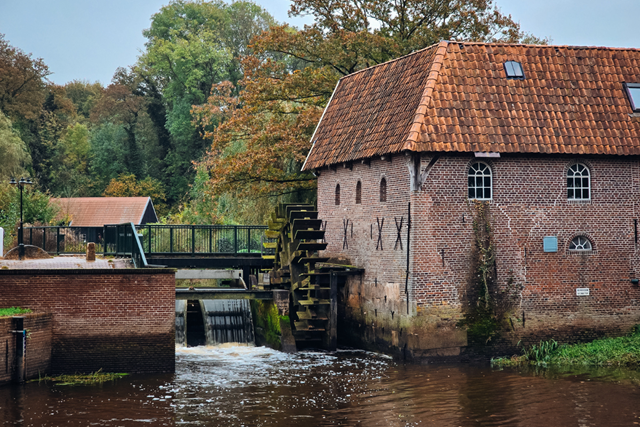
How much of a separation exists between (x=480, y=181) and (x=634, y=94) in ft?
15.4

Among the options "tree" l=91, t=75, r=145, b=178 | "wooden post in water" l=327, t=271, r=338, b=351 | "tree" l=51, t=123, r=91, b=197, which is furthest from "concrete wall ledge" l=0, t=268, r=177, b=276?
"tree" l=91, t=75, r=145, b=178

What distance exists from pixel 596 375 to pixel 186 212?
90.9 feet

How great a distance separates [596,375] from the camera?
17.6 m

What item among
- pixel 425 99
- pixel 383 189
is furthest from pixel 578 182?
pixel 383 189

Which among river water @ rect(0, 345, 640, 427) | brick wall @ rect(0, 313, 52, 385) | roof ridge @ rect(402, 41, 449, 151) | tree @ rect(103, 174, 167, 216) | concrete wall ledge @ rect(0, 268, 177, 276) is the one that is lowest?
river water @ rect(0, 345, 640, 427)

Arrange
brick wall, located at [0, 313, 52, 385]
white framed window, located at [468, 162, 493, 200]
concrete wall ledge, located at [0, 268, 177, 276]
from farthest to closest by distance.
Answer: white framed window, located at [468, 162, 493, 200] → concrete wall ledge, located at [0, 268, 177, 276] → brick wall, located at [0, 313, 52, 385]

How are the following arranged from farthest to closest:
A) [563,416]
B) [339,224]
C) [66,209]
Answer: [66,209] → [339,224] → [563,416]

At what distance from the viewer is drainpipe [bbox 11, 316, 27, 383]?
53.3 ft

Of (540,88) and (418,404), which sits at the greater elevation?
(540,88)

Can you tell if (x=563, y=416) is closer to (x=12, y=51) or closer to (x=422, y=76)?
(x=422, y=76)

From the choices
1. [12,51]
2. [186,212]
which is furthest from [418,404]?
[12,51]

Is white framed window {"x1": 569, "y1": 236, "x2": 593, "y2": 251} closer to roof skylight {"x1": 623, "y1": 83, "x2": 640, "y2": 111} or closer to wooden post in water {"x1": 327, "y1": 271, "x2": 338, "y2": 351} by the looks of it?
roof skylight {"x1": 623, "y1": 83, "x2": 640, "y2": 111}

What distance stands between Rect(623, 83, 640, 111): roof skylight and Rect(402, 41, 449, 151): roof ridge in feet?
14.9

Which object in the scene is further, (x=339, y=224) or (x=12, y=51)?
(x=12, y=51)
